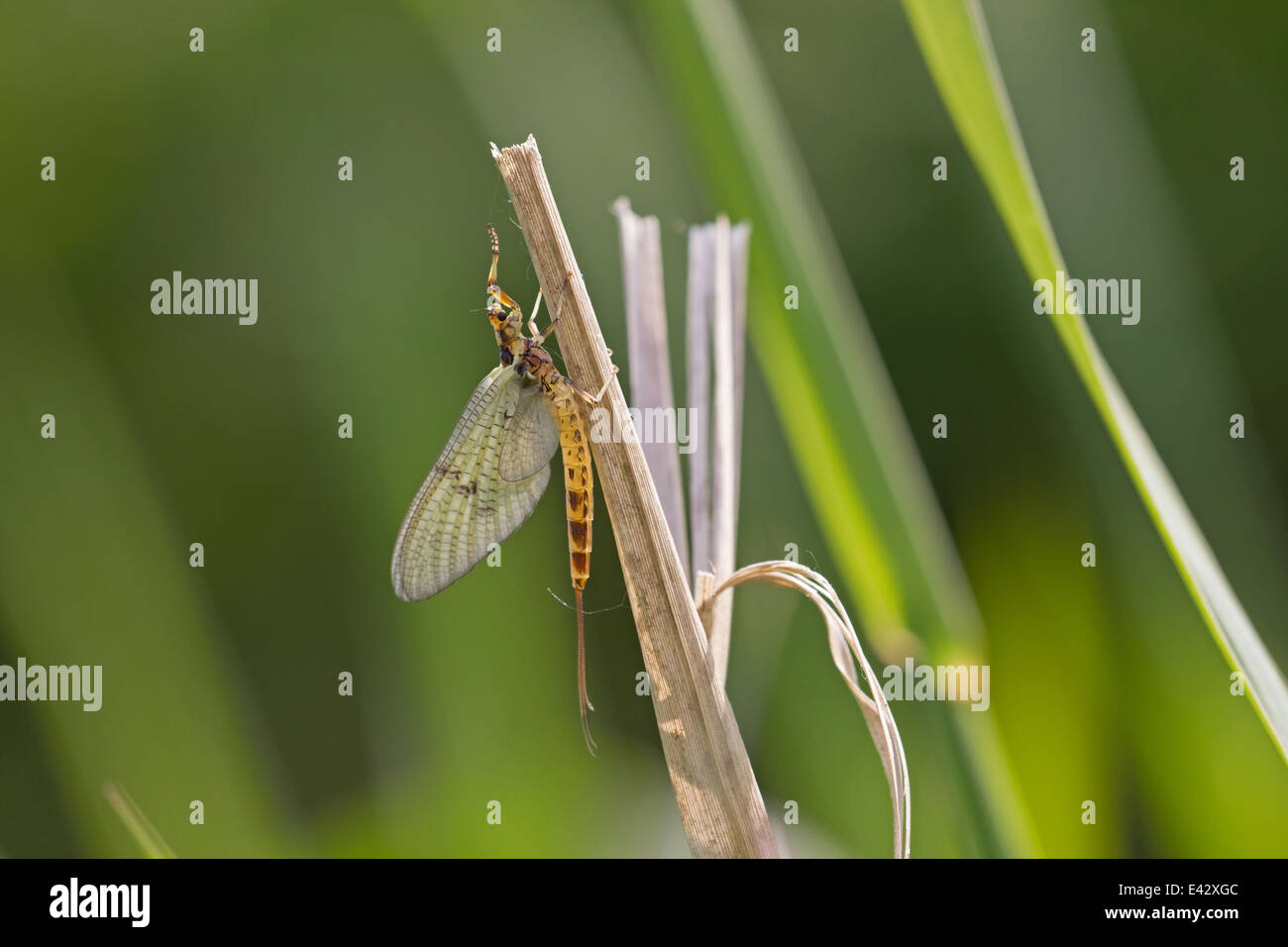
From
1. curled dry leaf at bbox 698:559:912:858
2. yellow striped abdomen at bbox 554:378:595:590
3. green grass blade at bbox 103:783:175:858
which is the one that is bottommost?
green grass blade at bbox 103:783:175:858

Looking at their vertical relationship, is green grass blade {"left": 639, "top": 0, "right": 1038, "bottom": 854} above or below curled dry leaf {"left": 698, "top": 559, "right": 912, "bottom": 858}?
above

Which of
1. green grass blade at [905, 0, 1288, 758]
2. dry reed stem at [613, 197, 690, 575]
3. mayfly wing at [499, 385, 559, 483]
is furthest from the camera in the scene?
mayfly wing at [499, 385, 559, 483]

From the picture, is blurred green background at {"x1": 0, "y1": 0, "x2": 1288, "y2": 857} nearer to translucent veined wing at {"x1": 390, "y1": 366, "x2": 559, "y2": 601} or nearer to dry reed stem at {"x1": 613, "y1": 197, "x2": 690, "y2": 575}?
translucent veined wing at {"x1": 390, "y1": 366, "x2": 559, "y2": 601}

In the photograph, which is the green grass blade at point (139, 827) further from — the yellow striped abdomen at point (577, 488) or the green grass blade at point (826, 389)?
the green grass blade at point (826, 389)

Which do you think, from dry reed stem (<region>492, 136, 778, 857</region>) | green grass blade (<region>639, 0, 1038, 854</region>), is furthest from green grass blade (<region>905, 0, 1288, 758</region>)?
dry reed stem (<region>492, 136, 778, 857</region>)

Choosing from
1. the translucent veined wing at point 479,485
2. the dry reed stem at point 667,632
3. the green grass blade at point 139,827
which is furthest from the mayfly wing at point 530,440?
the green grass blade at point 139,827

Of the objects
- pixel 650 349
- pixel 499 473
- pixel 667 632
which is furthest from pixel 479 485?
pixel 667 632

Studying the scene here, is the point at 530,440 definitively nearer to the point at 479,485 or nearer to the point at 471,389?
the point at 479,485
